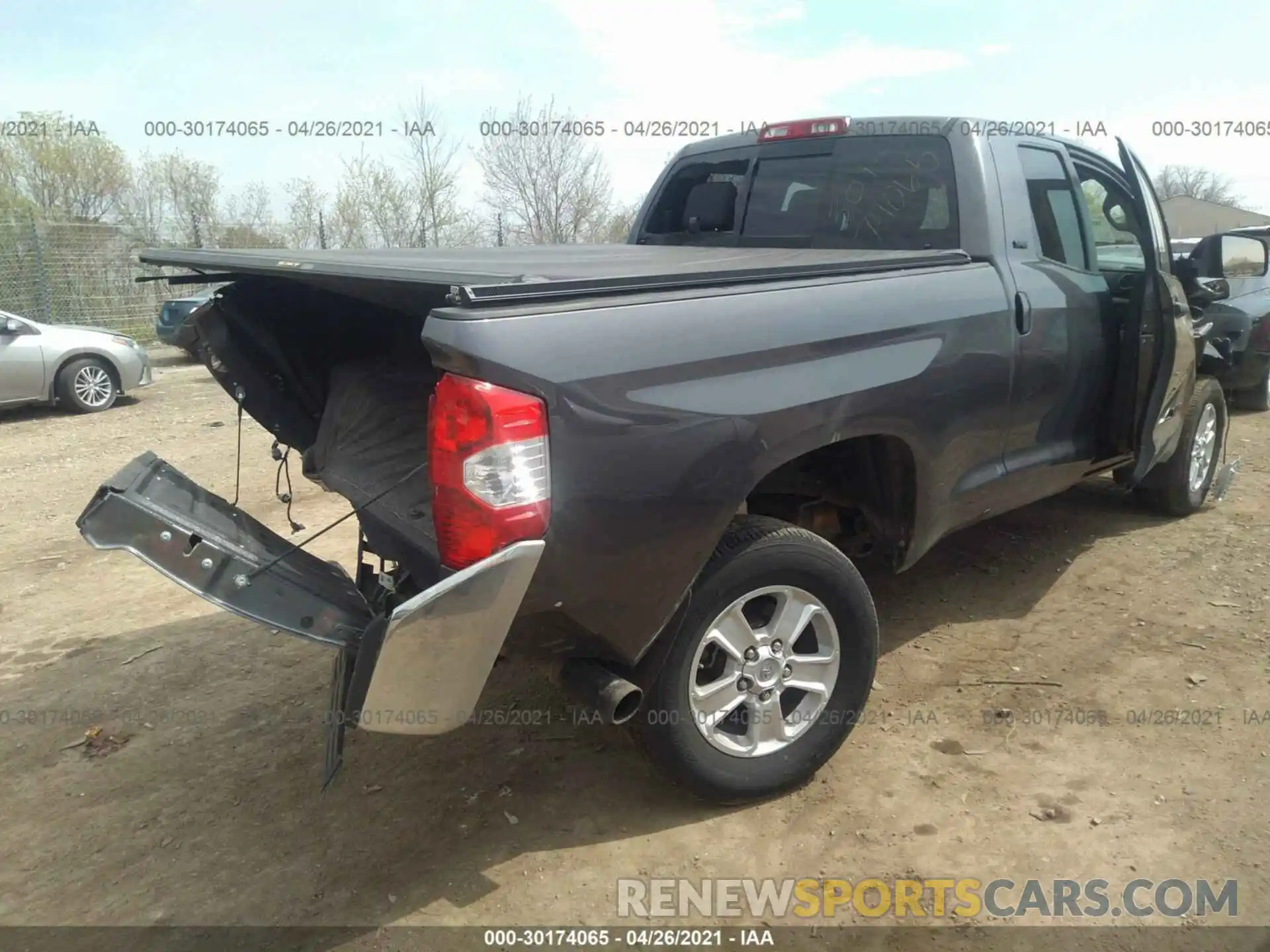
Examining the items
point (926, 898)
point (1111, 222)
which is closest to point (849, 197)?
point (1111, 222)

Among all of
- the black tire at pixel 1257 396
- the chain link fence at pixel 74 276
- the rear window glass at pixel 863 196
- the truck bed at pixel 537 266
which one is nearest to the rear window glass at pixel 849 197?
the rear window glass at pixel 863 196

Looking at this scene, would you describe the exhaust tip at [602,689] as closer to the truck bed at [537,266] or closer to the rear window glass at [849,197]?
the truck bed at [537,266]

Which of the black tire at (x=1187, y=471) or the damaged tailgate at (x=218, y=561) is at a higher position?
the damaged tailgate at (x=218, y=561)

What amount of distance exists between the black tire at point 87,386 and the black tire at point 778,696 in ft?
32.6

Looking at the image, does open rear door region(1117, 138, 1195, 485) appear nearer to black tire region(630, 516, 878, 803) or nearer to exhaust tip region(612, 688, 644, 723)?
black tire region(630, 516, 878, 803)

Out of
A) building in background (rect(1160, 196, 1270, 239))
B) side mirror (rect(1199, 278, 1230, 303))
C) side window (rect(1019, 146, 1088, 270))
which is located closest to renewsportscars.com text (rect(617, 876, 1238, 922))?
side window (rect(1019, 146, 1088, 270))

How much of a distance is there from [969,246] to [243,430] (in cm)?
828

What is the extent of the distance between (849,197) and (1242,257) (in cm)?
459

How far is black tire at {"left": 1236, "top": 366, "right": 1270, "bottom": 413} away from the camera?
8758 mm

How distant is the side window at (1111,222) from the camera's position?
4.19 m

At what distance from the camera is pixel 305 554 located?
284cm

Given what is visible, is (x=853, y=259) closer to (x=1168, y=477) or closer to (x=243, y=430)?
(x=1168, y=477)

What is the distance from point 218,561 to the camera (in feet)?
7.84

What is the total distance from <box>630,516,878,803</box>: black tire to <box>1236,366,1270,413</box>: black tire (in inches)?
308
